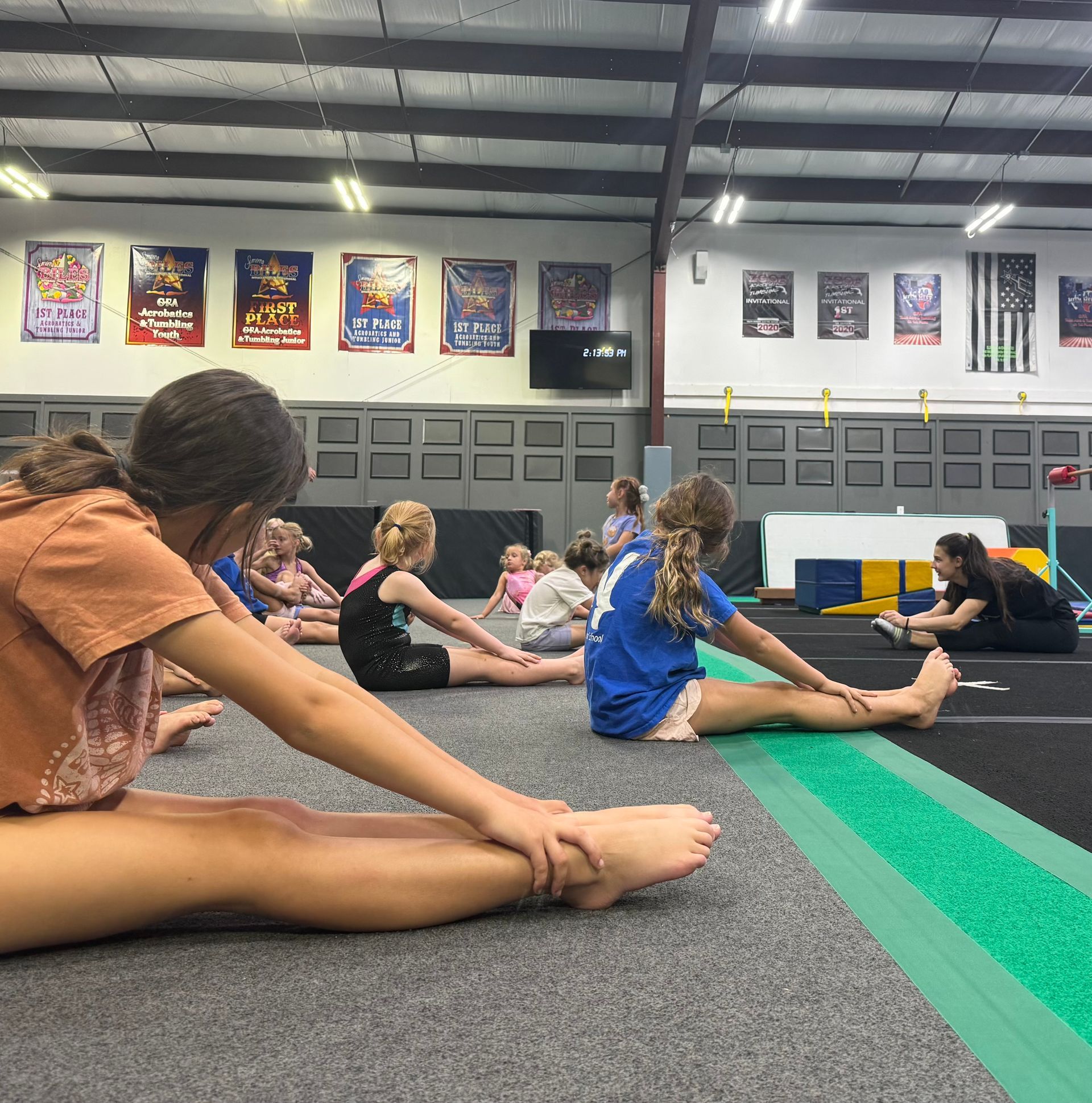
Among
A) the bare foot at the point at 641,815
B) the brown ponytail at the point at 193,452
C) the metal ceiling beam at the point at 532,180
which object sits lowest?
the bare foot at the point at 641,815

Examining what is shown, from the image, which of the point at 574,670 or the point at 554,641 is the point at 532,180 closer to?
the point at 554,641

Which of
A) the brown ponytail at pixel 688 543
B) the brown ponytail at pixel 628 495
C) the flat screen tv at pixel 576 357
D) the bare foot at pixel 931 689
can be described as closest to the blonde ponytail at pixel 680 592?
the brown ponytail at pixel 688 543

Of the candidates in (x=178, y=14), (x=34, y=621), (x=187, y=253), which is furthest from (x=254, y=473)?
(x=187, y=253)

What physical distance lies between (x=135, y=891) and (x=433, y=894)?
0.37 m

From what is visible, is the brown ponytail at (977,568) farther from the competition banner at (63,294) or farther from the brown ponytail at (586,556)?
the competition banner at (63,294)

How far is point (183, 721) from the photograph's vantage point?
6.81 ft

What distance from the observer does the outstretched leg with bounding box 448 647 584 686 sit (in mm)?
3564

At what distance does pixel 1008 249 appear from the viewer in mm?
11688

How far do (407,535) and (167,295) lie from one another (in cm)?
989

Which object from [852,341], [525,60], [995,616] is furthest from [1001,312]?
[995,616]

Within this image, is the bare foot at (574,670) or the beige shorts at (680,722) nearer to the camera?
the beige shorts at (680,722)

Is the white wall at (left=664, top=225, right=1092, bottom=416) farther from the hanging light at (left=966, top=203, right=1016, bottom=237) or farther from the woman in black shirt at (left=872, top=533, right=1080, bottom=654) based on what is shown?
the woman in black shirt at (left=872, top=533, right=1080, bottom=654)

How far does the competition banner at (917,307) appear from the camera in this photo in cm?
1159

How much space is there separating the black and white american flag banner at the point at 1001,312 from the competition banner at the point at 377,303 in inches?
311
